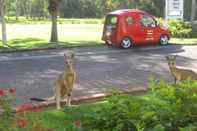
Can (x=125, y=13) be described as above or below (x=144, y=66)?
above

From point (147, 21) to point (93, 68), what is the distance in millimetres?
9126

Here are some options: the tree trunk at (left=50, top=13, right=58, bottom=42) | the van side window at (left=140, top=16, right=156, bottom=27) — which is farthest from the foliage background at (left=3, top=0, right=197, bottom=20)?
the van side window at (left=140, top=16, right=156, bottom=27)

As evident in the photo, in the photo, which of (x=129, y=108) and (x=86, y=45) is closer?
(x=129, y=108)

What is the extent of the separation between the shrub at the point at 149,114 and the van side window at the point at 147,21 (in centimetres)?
1839

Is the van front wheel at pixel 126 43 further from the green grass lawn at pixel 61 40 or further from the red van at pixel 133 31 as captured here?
the green grass lawn at pixel 61 40

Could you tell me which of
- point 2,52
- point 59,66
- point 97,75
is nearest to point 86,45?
point 2,52

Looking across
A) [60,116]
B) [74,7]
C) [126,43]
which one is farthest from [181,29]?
[74,7]

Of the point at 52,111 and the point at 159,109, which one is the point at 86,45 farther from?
the point at 159,109

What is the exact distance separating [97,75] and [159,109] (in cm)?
870

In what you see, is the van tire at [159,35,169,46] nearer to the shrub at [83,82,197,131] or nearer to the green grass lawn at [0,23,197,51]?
the green grass lawn at [0,23,197,51]

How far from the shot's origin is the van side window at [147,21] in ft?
82.8

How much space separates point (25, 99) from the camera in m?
11.4

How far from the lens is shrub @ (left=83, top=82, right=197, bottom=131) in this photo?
20.1 feet

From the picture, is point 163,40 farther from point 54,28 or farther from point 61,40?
point 61,40
